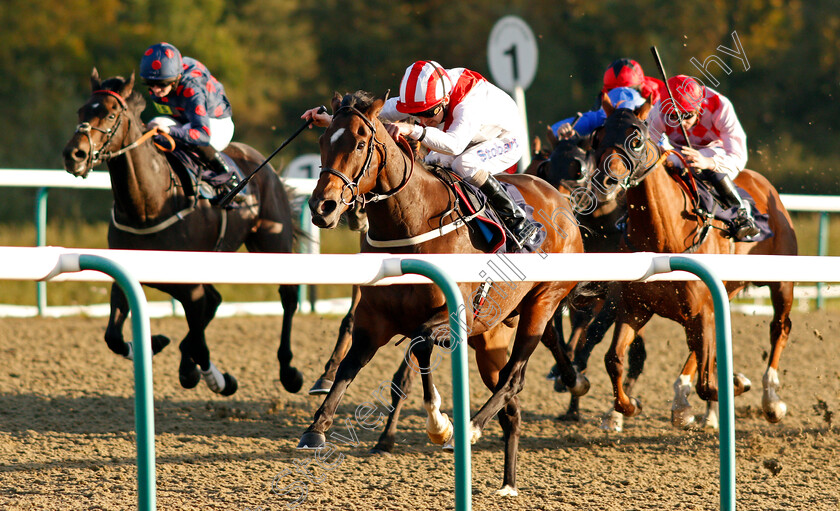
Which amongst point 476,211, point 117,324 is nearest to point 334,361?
point 117,324

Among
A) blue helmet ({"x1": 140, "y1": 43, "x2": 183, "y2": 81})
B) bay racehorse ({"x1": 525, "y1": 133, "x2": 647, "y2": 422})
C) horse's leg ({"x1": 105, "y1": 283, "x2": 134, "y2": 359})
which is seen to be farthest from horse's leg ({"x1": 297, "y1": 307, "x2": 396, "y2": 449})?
blue helmet ({"x1": 140, "y1": 43, "x2": 183, "y2": 81})

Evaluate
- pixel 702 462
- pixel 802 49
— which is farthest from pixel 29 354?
pixel 802 49

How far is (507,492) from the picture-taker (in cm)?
387

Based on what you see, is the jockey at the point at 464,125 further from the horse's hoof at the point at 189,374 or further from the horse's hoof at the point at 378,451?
the horse's hoof at the point at 189,374

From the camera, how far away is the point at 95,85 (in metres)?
5.11

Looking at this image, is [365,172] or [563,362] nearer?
[365,172]

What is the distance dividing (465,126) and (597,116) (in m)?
2.27

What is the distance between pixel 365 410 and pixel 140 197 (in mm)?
1645

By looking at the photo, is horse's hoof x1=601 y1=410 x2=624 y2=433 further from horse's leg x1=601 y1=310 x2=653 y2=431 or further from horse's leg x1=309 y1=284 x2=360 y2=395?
horse's leg x1=309 y1=284 x2=360 y2=395

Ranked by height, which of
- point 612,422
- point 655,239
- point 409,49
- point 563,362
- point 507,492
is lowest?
point 507,492

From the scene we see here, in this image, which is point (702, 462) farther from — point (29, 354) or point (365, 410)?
point (29, 354)

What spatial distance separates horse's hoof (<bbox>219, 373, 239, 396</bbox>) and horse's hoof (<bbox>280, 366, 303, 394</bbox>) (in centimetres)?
27

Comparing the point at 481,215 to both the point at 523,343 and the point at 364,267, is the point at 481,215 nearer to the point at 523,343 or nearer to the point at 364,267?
the point at 523,343

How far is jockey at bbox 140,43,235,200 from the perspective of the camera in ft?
17.1
